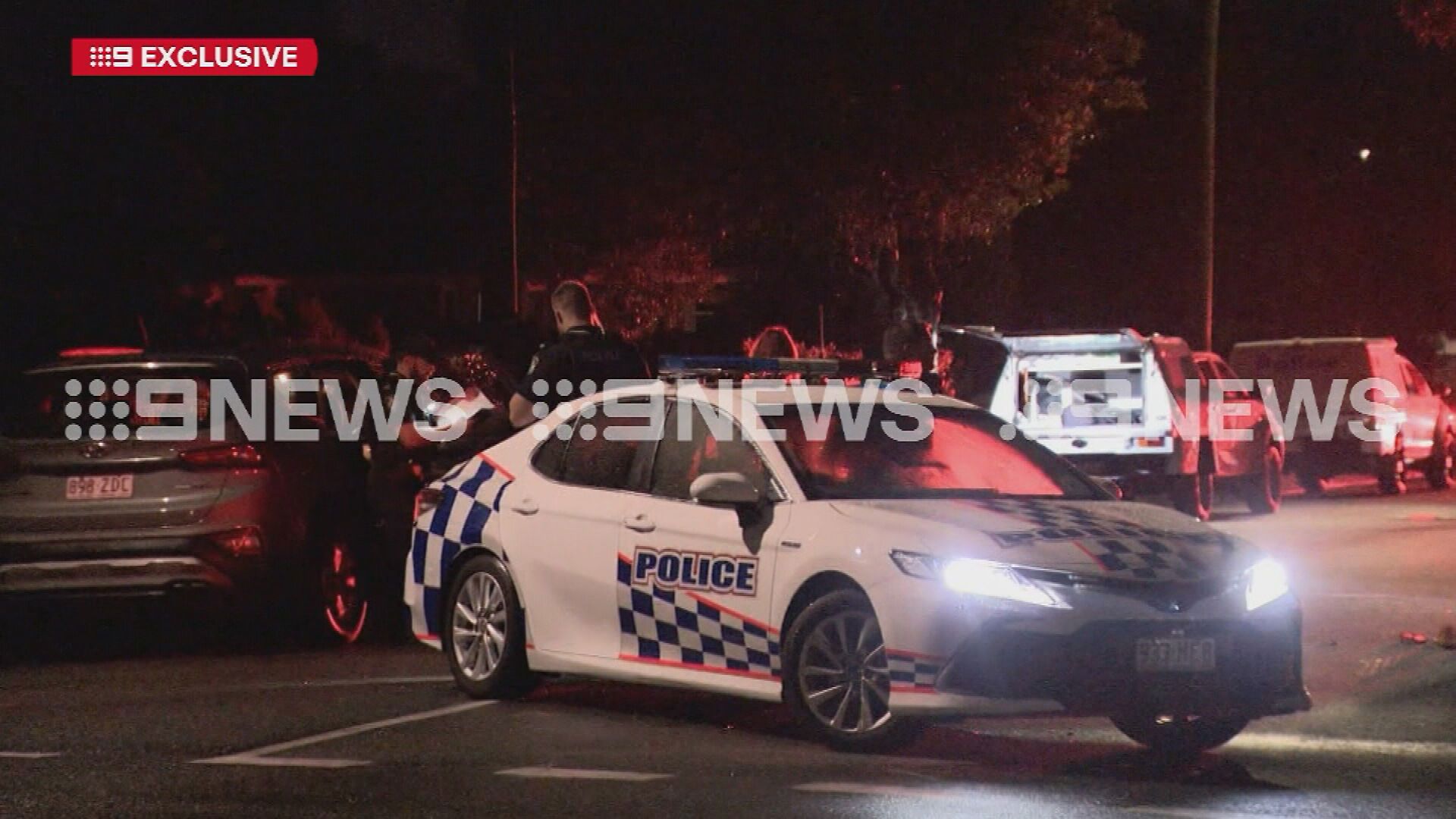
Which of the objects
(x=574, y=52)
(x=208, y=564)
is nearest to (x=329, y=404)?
(x=208, y=564)

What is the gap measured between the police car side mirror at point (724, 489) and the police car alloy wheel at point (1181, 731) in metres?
1.63

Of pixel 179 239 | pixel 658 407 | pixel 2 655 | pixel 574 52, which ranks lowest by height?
pixel 2 655

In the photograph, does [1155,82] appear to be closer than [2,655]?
No

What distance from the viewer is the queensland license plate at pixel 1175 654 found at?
857 centimetres

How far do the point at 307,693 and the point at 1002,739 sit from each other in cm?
334

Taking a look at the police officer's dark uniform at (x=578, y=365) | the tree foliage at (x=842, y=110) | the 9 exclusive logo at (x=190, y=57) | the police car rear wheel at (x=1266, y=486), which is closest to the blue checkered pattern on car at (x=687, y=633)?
the police officer's dark uniform at (x=578, y=365)

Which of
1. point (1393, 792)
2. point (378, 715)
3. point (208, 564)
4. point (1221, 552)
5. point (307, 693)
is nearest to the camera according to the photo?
point (1393, 792)

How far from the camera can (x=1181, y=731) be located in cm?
918

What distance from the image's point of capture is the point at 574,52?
3288cm

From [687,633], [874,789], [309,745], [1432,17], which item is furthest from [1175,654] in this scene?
[1432,17]

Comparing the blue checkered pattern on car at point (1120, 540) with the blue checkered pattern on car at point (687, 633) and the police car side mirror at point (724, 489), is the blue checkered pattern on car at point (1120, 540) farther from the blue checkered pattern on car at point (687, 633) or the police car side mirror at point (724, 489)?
the blue checkered pattern on car at point (687, 633)

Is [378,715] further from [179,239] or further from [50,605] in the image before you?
[179,239]

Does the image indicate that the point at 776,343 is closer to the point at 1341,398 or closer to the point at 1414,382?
the point at 1341,398

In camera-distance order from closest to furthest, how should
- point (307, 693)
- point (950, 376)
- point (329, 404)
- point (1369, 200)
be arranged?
point (307, 693), point (329, 404), point (950, 376), point (1369, 200)
